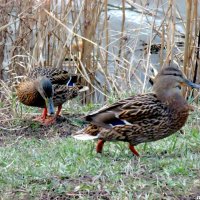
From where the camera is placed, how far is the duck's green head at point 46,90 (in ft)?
Answer: 26.8

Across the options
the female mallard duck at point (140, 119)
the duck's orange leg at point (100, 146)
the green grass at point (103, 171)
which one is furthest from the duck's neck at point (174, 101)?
the duck's orange leg at point (100, 146)

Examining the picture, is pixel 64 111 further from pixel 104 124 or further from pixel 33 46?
pixel 104 124

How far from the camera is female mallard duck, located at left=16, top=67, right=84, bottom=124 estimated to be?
8.22m

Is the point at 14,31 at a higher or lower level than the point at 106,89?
higher

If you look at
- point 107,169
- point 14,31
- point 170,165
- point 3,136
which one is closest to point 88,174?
point 107,169

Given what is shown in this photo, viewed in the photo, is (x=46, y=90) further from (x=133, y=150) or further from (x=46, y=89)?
(x=133, y=150)

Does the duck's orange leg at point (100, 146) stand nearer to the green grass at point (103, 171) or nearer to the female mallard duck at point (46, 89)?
the green grass at point (103, 171)

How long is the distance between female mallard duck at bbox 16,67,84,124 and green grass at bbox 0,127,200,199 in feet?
6.26

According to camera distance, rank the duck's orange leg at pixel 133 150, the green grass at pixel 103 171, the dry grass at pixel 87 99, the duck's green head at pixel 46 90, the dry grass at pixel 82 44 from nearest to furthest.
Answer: the green grass at pixel 103 171 < the dry grass at pixel 87 99 < the duck's orange leg at pixel 133 150 < the duck's green head at pixel 46 90 < the dry grass at pixel 82 44

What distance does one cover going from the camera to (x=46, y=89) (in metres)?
8.18

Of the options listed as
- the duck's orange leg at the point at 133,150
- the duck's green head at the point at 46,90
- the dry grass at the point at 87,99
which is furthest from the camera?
the duck's green head at the point at 46,90

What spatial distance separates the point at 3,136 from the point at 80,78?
1.98m

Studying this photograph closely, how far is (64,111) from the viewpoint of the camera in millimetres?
8648

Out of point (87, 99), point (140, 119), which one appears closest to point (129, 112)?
point (140, 119)
